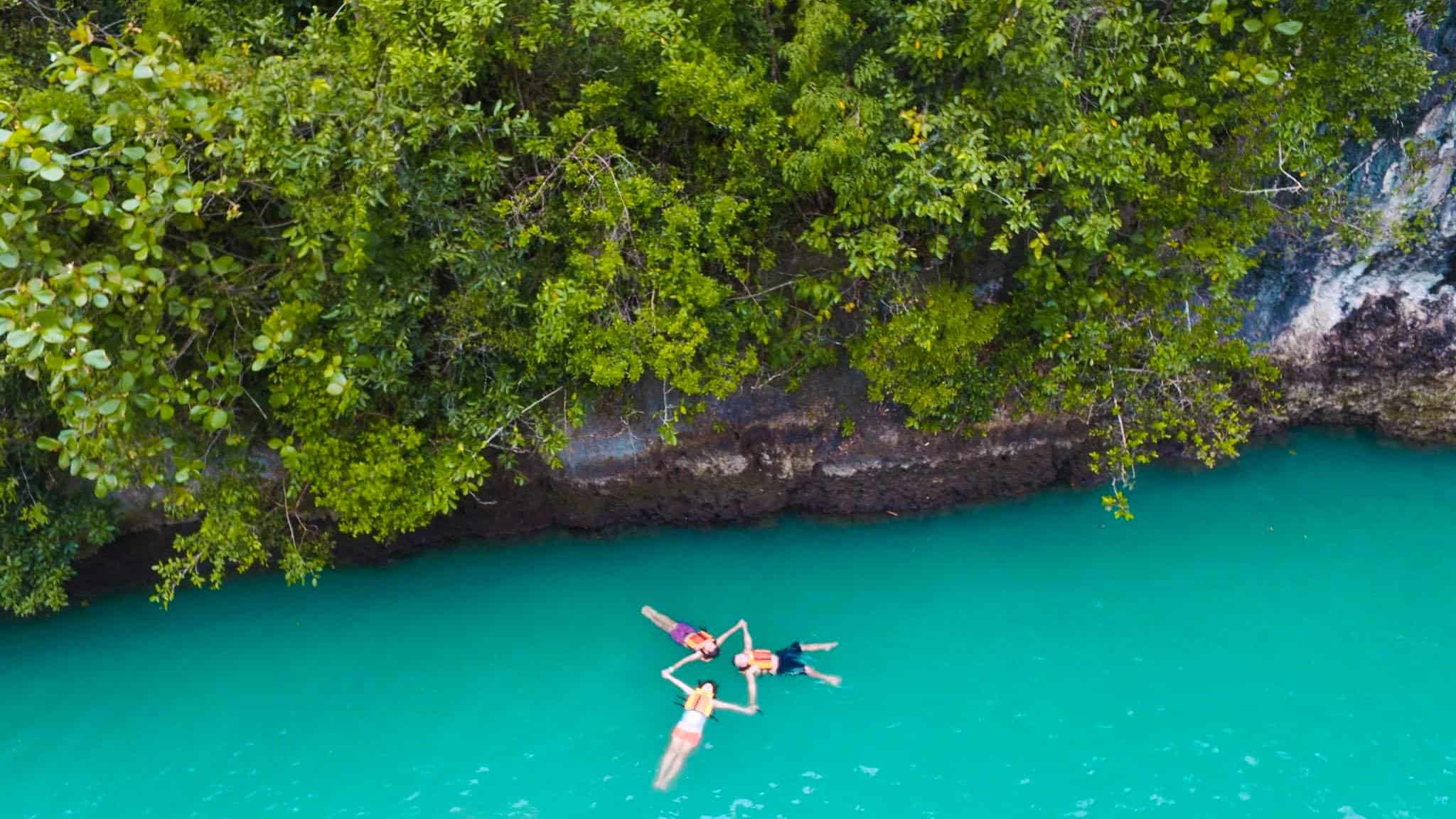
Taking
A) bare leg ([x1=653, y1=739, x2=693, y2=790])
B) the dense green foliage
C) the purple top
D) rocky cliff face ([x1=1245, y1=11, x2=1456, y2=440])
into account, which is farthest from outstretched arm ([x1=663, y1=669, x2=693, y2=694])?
rocky cliff face ([x1=1245, y1=11, x2=1456, y2=440])

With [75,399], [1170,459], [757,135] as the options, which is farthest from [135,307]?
[1170,459]

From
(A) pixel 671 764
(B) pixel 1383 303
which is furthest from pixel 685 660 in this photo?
(B) pixel 1383 303

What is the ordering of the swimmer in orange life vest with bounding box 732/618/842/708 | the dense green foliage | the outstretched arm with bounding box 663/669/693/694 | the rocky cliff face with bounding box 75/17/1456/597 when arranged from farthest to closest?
the rocky cliff face with bounding box 75/17/1456/597
the swimmer in orange life vest with bounding box 732/618/842/708
the outstretched arm with bounding box 663/669/693/694
the dense green foliage

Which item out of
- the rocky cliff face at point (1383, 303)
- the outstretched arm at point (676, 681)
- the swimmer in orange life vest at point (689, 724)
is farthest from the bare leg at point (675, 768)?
the rocky cliff face at point (1383, 303)

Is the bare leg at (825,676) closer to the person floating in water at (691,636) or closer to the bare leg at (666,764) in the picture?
the person floating in water at (691,636)

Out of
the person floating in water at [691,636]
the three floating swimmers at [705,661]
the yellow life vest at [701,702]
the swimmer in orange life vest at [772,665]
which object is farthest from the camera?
the person floating in water at [691,636]

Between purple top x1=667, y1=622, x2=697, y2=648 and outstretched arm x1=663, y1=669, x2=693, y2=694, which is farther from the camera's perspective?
purple top x1=667, y1=622, x2=697, y2=648

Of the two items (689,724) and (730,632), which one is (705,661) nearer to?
(730,632)

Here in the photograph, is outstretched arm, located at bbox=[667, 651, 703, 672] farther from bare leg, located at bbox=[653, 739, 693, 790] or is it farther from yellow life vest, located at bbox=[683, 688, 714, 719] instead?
bare leg, located at bbox=[653, 739, 693, 790]
